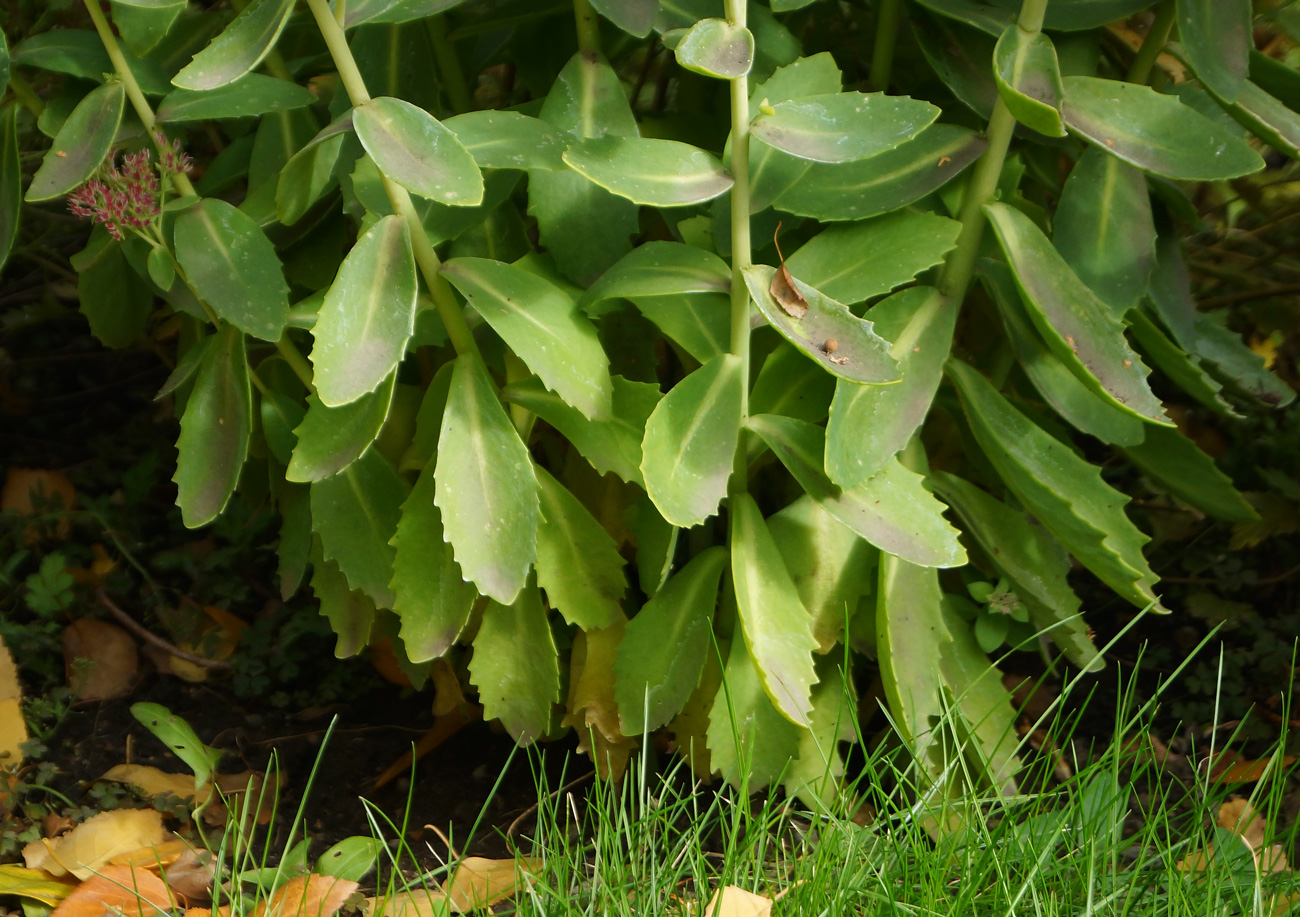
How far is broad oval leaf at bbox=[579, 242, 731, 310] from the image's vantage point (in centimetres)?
106

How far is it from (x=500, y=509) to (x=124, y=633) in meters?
0.86

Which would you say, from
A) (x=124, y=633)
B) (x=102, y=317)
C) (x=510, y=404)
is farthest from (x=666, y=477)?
(x=124, y=633)

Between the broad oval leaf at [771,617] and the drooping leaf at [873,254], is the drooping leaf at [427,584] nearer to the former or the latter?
the broad oval leaf at [771,617]

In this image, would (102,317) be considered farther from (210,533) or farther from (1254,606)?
(1254,606)

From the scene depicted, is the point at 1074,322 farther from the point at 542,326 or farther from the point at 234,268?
the point at 234,268

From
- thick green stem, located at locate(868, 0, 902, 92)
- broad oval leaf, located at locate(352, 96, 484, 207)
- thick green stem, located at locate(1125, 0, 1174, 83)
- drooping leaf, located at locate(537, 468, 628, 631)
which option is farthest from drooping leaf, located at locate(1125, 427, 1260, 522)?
broad oval leaf, located at locate(352, 96, 484, 207)

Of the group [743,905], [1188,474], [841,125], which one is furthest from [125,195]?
[1188,474]

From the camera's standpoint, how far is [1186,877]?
1116 millimetres

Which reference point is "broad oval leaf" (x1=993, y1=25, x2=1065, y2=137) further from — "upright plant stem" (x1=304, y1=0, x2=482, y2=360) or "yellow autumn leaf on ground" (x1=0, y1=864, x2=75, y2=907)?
"yellow autumn leaf on ground" (x1=0, y1=864, x2=75, y2=907)

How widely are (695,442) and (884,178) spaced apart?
0.33 meters

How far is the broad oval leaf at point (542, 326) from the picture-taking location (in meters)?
1.06

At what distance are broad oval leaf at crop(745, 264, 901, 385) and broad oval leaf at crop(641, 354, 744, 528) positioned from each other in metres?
0.13

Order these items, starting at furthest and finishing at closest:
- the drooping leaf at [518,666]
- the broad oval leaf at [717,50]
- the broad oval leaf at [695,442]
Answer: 1. the drooping leaf at [518,666]
2. the broad oval leaf at [695,442]
3. the broad oval leaf at [717,50]

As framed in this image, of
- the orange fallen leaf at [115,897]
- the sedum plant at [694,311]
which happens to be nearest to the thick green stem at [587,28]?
the sedum plant at [694,311]
